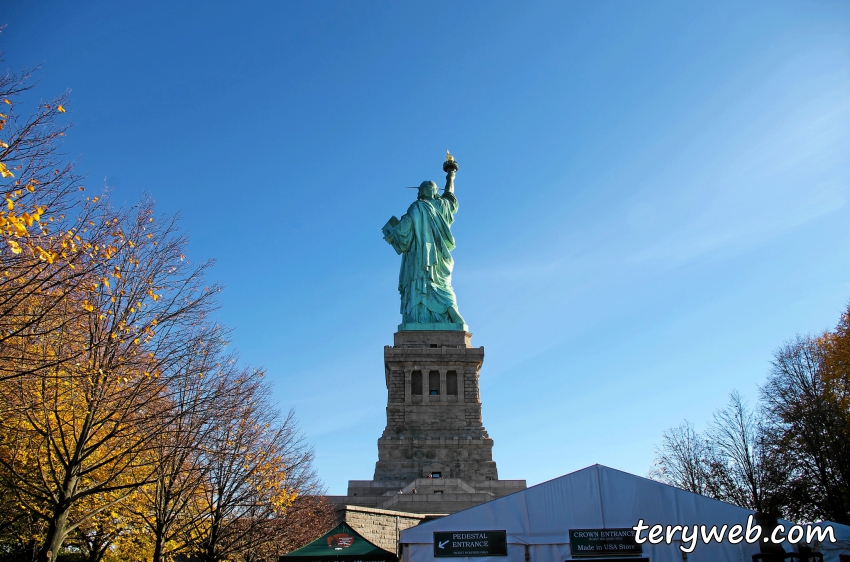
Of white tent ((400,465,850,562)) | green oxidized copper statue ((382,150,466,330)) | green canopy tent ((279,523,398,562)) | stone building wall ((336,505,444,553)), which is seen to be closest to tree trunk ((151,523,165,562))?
green canopy tent ((279,523,398,562))

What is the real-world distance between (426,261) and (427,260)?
0.31ft

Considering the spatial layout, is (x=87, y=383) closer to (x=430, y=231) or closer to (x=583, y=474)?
(x=583, y=474)

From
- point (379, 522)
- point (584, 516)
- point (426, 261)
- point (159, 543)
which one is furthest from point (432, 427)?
point (584, 516)

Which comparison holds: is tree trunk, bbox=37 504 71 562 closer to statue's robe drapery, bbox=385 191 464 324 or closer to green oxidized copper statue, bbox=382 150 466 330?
green oxidized copper statue, bbox=382 150 466 330

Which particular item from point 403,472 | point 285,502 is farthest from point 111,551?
point 403,472

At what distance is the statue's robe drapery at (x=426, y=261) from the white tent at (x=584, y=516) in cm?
2768

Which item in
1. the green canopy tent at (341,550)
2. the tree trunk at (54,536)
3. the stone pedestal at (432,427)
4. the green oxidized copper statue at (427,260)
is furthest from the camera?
the green oxidized copper statue at (427,260)

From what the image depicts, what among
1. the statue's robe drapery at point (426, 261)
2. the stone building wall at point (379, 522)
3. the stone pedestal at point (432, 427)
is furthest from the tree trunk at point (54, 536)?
the statue's robe drapery at point (426, 261)

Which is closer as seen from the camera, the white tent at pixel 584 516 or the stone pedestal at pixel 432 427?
the white tent at pixel 584 516

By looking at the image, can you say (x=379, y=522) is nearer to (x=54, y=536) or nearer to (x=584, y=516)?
(x=584, y=516)

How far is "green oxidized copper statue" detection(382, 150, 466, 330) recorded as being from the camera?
42250 mm

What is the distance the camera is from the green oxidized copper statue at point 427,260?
42250mm

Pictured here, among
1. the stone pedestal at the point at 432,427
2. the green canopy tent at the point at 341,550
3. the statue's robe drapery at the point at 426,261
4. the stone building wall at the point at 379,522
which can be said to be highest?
the statue's robe drapery at the point at 426,261

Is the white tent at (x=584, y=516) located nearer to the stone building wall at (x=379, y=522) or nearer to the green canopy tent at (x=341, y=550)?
the green canopy tent at (x=341, y=550)
